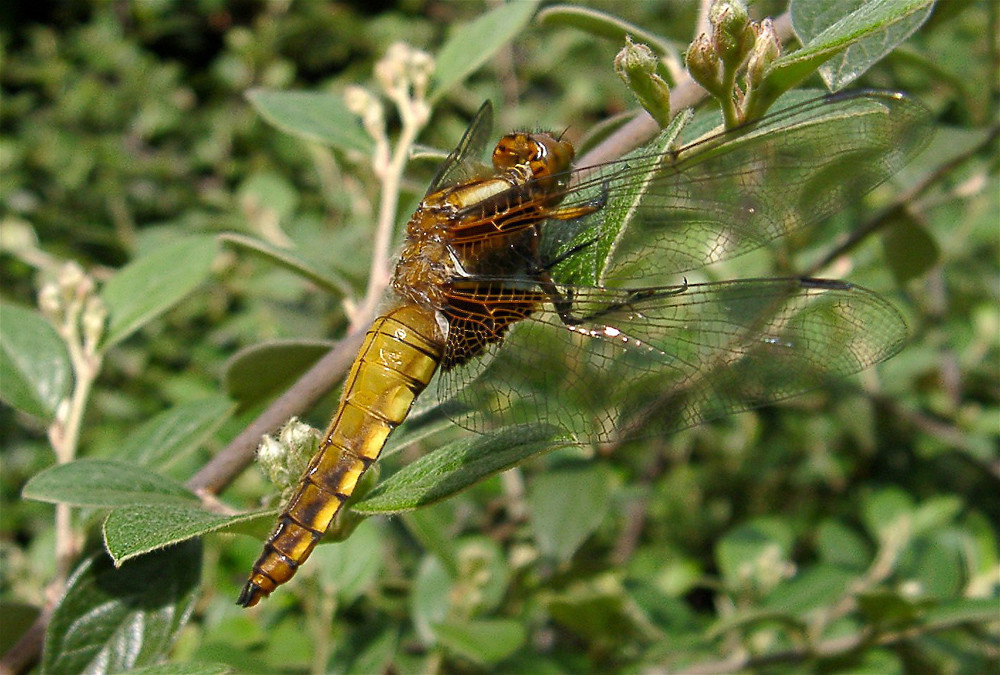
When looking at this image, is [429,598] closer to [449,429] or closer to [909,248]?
[449,429]

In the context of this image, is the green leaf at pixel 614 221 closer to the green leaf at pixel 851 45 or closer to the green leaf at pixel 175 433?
the green leaf at pixel 851 45

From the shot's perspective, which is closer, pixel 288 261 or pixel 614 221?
pixel 614 221

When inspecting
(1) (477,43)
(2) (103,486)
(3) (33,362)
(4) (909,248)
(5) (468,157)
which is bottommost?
(2) (103,486)

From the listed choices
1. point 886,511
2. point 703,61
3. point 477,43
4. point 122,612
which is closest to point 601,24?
point 477,43

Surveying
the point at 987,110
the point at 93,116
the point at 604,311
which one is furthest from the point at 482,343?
the point at 93,116

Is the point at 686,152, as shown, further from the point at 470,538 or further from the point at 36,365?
the point at 470,538

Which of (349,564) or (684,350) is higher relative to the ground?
(684,350)
